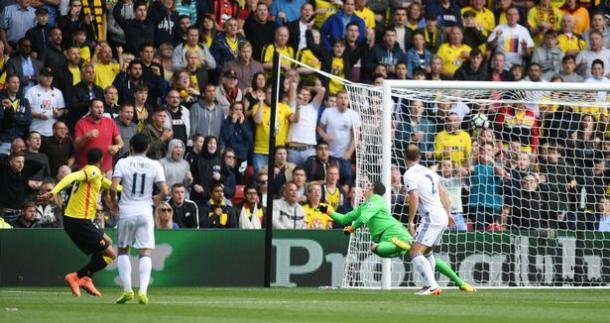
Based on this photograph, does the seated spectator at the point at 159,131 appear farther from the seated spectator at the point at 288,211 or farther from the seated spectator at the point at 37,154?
the seated spectator at the point at 288,211

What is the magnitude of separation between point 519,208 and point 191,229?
5472 millimetres

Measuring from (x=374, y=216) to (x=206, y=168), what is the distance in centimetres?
421

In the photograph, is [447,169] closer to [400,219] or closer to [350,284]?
[400,219]

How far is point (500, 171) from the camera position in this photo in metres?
21.5

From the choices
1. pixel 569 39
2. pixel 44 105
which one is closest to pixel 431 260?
pixel 44 105

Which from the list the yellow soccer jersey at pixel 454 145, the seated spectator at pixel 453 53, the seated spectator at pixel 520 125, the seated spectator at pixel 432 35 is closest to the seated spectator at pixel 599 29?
the seated spectator at pixel 453 53

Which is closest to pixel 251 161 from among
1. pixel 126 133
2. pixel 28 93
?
pixel 126 133

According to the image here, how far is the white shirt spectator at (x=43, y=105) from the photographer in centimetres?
2067

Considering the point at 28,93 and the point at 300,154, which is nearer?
the point at 28,93

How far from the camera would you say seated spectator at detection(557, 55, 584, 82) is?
24625 millimetres

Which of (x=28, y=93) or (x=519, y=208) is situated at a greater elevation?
(x=28, y=93)

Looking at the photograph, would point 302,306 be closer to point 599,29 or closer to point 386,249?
point 386,249

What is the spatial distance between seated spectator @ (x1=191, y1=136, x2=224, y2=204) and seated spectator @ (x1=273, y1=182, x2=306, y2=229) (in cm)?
105

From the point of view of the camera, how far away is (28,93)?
67.9 ft
